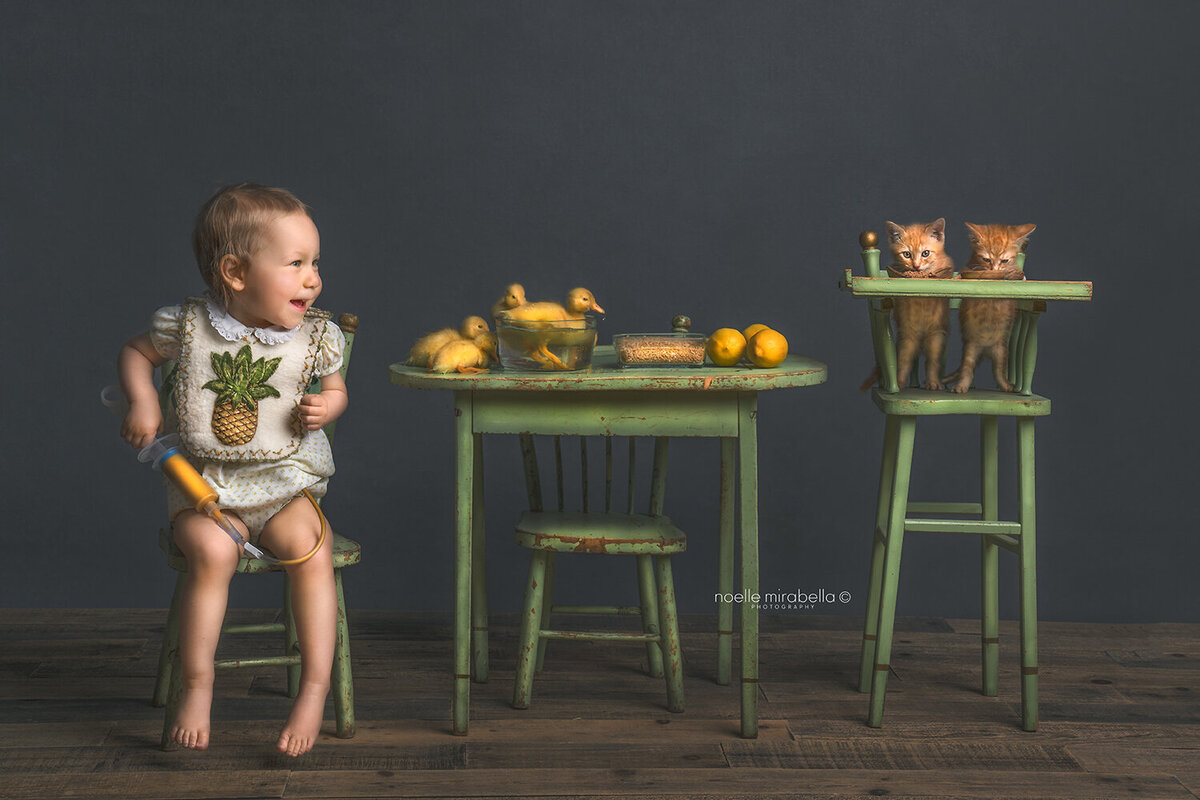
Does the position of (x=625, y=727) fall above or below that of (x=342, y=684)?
below

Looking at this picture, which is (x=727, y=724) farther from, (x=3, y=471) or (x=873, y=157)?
(x=3, y=471)

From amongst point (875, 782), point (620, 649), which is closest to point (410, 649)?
point (620, 649)

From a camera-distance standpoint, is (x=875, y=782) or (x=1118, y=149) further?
(x=1118, y=149)

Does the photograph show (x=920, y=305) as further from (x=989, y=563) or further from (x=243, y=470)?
(x=243, y=470)

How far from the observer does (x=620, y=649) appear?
3137 mm

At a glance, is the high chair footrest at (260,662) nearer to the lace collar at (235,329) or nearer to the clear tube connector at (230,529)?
the clear tube connector at (230,529)

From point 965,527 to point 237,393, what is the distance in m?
1.45

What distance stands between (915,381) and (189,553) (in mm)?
1534

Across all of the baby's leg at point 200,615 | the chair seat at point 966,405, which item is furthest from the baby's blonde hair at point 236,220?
the chair seat at point 966,405

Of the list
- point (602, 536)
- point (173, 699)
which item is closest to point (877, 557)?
point (602, 536)

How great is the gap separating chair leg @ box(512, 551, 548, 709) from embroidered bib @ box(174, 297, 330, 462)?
591 mm

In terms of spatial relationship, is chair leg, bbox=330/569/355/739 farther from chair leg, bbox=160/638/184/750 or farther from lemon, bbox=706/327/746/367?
lemon, bbox=706/327/746/367

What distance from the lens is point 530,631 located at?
2617 mm

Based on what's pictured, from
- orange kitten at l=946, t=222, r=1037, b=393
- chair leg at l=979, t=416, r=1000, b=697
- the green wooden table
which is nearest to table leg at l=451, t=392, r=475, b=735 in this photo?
the green wooden table
